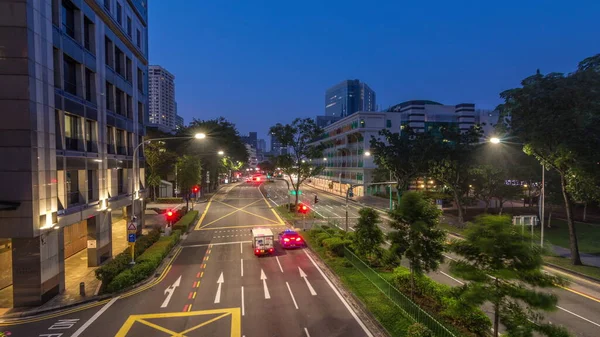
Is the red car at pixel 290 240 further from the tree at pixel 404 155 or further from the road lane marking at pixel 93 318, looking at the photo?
the tree at pixel 404 155

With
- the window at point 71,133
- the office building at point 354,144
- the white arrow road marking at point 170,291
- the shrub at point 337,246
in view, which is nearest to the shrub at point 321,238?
the shrub at point 337,246

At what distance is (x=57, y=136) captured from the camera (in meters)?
20.0

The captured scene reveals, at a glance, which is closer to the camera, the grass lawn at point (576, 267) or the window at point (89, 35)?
the grass lawn at point (576, 267)

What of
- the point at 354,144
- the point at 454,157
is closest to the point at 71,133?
the point at 454,157

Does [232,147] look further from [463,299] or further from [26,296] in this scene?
[463,299]

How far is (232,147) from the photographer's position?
327 ft

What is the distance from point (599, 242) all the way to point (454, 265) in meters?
35.1

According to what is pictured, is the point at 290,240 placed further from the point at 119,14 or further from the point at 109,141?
the point at 119,14

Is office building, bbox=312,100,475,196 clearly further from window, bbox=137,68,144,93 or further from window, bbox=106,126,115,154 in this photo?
window, bbox=106,126,115,154

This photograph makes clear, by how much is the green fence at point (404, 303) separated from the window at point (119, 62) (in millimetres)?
26360

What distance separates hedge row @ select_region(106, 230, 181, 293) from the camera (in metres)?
19.9

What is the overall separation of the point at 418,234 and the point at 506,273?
246 inches

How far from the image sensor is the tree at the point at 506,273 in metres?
9.80

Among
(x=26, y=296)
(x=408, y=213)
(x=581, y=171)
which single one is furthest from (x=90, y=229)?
(x=581, y=171)
